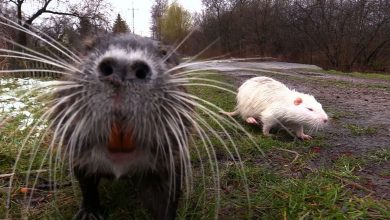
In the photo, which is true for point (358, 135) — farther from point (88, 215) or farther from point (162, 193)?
point (88, 215)

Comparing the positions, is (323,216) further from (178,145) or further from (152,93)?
(152,93)

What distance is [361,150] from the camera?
3328 mm

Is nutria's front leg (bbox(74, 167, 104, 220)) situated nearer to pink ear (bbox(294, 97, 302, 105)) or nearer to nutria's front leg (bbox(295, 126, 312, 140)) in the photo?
nutria's front leg (bbox(295, 126, 312, 140))

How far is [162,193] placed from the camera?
1741 mm

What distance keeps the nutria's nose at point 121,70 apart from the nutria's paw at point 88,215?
92 centimetres

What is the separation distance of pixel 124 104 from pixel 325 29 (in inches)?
948

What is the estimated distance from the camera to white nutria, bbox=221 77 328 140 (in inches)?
166

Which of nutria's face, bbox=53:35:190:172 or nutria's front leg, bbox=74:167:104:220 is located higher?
nutria's face, bbox=53:35:190:172

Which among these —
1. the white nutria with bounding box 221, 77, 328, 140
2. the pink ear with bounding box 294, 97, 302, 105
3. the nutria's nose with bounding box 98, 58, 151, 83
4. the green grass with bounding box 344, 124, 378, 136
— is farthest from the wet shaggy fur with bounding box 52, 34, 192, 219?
the pink ear with bounding box 294, 97, 302, 105

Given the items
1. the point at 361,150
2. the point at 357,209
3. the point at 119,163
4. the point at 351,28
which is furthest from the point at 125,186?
the point at 351,28

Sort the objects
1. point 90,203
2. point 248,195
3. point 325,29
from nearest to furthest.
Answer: point 248,195, point 90,203, point 325,29

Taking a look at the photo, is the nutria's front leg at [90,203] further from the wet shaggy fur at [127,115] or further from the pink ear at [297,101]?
the pink ear at [297,101]

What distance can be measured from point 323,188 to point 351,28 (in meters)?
22.9

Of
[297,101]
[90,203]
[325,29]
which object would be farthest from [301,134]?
[325,29]
